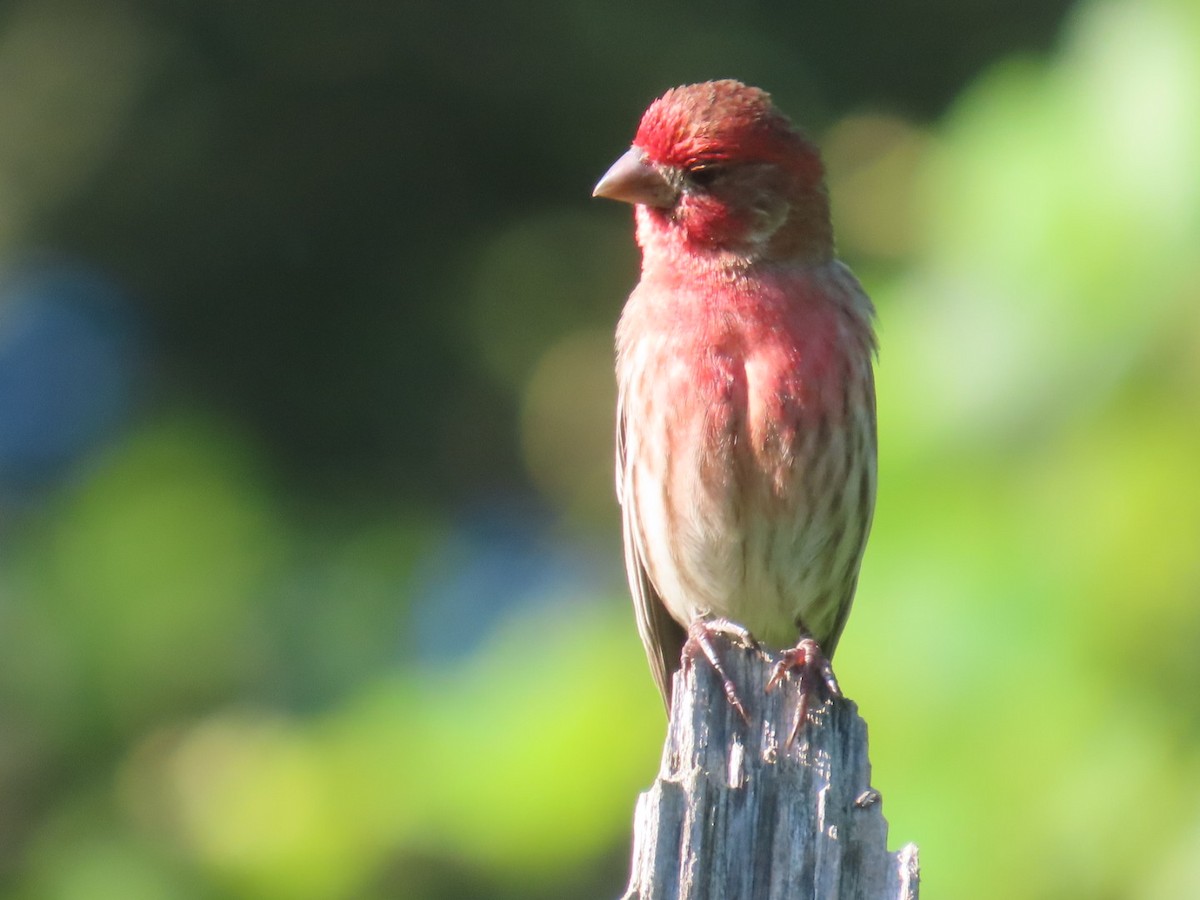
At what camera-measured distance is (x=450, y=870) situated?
21.0ft

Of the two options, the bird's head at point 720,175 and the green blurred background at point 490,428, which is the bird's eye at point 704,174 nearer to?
the bird's head at point 720,175

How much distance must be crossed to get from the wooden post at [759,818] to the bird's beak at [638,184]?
6.39 feet

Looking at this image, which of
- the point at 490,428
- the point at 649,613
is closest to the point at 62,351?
the point at 490,428

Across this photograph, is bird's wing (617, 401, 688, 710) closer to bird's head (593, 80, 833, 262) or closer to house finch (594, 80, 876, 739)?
house finch (594, 80, 876, 739)

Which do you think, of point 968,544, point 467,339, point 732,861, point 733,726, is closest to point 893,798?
point 968,544

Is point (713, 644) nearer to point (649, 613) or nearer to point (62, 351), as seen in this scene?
point (649, 613)

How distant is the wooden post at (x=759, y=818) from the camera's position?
3.21 metres

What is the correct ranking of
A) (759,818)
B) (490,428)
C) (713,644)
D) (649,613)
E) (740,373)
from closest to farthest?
(759,818) → (713,644) → (740,373) → (649,613) → (490,428)

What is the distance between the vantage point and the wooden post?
3207 mm

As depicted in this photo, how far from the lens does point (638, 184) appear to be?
17.4 feet

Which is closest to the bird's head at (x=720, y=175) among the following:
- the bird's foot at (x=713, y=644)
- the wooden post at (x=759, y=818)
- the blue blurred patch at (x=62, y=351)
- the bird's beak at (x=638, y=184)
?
the bird's beak at (x=638, y=184)

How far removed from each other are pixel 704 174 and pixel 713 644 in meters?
1.72

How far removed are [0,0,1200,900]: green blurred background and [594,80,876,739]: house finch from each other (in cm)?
28

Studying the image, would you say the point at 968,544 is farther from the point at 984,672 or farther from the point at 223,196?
the point at 223,196
